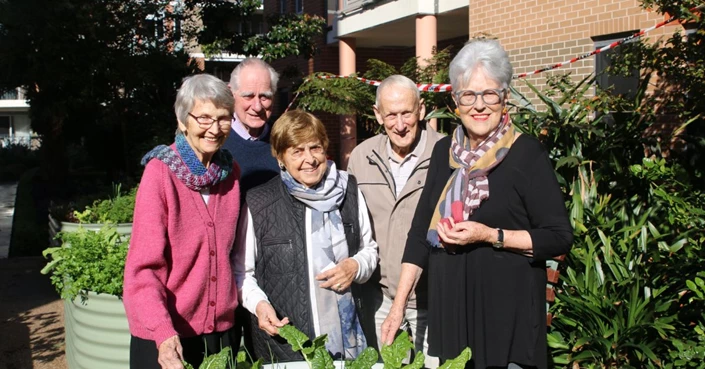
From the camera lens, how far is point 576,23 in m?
8.88

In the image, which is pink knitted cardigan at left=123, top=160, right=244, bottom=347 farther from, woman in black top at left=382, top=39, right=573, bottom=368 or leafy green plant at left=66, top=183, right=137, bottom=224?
leafy green plant at left=66, top=183, right=137, bottom=224

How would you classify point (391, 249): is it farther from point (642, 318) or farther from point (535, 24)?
point (535, 24)

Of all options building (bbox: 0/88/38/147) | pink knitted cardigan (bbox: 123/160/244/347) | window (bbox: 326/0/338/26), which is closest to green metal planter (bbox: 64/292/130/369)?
pink knitted cardigan (bbox: 123/160/244/347)

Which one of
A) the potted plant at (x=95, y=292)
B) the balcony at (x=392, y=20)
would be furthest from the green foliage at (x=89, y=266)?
the balcony at (x=392, y=20)

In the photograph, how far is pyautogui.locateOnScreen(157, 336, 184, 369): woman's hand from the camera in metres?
2.41

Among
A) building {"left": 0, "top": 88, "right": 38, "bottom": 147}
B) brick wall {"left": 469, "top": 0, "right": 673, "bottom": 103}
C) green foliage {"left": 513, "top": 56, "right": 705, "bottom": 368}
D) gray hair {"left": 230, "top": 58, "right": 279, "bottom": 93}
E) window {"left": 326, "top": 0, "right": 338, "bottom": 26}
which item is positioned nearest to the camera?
gray hair {"left": 230, "top": 58, "right": 279, "bottom": 93}

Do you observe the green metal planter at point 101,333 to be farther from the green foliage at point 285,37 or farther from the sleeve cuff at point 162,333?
the green foliage at point 285,37

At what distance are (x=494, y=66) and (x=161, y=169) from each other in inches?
52.0

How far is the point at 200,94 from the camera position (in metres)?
2.65

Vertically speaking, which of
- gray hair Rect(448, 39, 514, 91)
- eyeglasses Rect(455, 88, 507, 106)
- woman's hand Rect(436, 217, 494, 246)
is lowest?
woman's hand Rect(436, 217, 494, 246)

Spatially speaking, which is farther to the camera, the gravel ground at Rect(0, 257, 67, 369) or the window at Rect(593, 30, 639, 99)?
the window at Rect(593, 30, 639, 99)

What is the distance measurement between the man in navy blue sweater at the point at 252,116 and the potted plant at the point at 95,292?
45.8 inches

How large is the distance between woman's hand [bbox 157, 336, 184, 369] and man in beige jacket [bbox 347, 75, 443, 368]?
114 cm

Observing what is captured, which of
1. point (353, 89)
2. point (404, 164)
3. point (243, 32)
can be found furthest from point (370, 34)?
point (404, 164)
